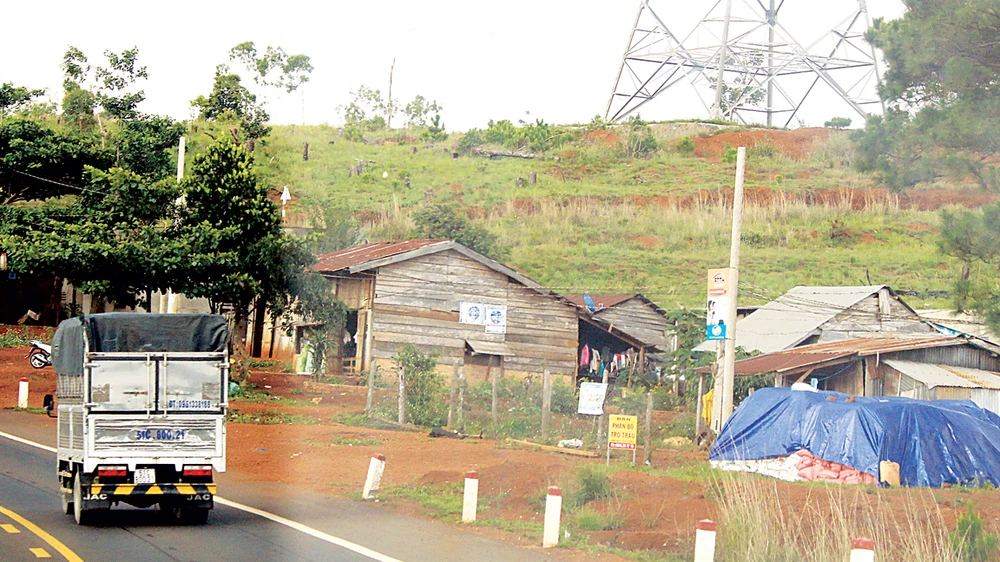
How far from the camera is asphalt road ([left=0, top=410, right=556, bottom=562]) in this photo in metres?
11.3

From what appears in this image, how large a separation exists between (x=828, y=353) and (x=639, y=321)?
46.3ft

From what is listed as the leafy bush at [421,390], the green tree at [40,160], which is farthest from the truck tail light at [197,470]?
the green tree at [40,160]

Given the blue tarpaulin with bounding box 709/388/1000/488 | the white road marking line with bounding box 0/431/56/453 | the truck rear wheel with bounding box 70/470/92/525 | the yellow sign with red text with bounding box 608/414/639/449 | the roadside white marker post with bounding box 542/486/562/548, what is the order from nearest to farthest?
the roadside white marker post with bounding box 542/486/562/548 < the truck rear wheel with bounding box 70/470/92/525 < the yellow sign with red text with bounding box 608/414/639/449 < the blue tarpaulin with bounding box 709/388/1000/488 < the white road marking line with bounding box 0/431/56/453

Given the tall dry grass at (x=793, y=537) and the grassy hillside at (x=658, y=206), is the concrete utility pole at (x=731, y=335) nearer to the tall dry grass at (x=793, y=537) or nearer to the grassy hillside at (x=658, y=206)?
the tall dry grass at (x=793, y=537)

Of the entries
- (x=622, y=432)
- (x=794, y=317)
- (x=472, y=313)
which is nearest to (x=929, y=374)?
(x=794, y=317)

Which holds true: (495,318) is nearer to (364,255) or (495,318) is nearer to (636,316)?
(364,255)

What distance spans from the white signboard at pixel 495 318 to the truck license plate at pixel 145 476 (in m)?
23.6

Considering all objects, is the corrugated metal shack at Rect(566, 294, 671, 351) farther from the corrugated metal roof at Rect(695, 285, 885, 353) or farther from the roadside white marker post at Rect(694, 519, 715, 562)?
the roadside white marker post at Rect(694, 519, 715, 562)

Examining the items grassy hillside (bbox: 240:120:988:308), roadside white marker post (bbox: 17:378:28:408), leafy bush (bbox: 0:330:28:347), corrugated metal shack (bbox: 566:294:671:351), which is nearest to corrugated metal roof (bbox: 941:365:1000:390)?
grassy hillside (bbox: 240:120:988:308)

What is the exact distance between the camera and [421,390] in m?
27.9

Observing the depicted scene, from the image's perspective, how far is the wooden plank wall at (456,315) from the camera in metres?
34.9

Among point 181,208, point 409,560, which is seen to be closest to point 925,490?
point 409,560

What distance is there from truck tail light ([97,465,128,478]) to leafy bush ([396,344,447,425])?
14.4 metres

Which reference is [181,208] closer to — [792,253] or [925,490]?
[925,490]
